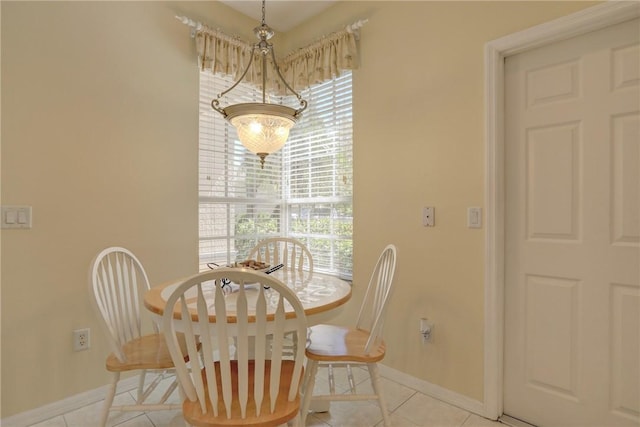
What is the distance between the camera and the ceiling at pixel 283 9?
8.45ft

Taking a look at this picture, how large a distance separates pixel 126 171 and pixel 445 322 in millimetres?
2170

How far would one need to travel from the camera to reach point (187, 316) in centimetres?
112

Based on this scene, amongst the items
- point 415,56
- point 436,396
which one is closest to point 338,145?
point 415,56

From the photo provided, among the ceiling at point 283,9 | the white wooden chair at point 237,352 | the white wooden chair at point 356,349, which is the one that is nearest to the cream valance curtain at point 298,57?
the ceiling at point 283,9

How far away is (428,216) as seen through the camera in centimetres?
204

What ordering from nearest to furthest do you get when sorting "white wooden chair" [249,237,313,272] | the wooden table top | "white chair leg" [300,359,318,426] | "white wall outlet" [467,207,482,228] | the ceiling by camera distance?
the wooden table top
"white chair leg" [300,359,318,426]
"white wall outlet" [467,207,482,228]
"white wooden chair" [249,237,313,272]
the ceiling

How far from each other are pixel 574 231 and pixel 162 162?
2427mm

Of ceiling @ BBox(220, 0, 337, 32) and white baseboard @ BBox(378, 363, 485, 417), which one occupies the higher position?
ceiling @ BBox(220, 0, 337, 32)

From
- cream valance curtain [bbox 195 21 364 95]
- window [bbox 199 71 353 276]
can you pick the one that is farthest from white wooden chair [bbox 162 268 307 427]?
cream valance curtain [bbox 195 21 364 95]

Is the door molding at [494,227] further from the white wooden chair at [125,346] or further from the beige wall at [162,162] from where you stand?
Result: the white wooden chair at [125,346]

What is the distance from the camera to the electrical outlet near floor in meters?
1.92

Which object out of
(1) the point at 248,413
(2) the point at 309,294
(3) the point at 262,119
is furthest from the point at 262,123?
Answer: (1) the point at 248,413

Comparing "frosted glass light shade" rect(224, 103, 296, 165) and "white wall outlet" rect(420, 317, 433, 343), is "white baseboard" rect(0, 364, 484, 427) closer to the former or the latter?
"white wall outlet" rect(420, 317, 433, 343)

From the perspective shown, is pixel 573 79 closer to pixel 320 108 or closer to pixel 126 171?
pixel 320 108
